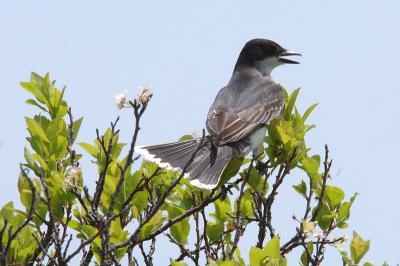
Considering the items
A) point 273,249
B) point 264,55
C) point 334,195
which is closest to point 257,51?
point 264,55

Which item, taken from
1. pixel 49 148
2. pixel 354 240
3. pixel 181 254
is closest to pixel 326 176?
pixel 354 240

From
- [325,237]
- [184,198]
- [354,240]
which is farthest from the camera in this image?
[184,198]

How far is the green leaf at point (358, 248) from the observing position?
414 centimetres

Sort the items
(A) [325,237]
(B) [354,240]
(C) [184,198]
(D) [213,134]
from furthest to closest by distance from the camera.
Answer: (D) [213,134], (C) [184,198], (A) [325,237], (B) [354,240]

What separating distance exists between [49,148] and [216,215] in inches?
46.2

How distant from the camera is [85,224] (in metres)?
4.30

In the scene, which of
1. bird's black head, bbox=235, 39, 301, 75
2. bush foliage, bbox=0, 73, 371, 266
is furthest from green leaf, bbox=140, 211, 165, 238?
bird's black head, bbox=235, 39, 301, 75

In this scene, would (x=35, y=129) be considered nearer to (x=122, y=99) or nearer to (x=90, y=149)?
(x=90, y=149)

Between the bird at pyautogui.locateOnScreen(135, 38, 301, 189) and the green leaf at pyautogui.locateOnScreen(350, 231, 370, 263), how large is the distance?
3.58 feet

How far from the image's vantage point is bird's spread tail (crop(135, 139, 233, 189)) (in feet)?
16.1

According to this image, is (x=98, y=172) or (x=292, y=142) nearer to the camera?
(x=98, y=172)

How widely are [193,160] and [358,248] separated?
4.96ft

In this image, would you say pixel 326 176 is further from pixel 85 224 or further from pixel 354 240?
pixel 85 224

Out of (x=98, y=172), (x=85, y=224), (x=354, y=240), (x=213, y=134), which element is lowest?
(x=354, y=240)
